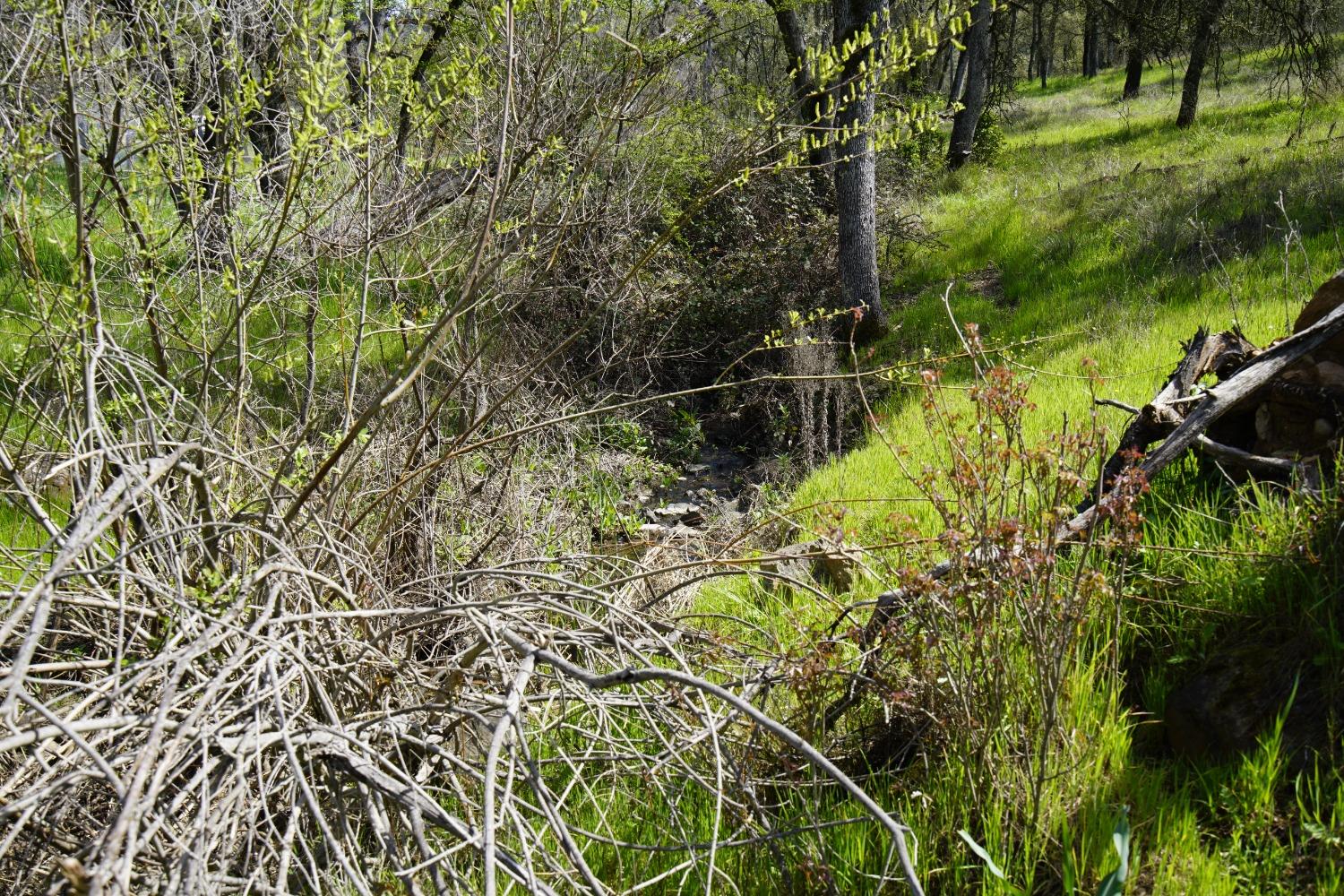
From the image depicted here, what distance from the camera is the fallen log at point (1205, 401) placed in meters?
3.22

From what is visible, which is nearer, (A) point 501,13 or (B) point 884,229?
(A) point 501,13

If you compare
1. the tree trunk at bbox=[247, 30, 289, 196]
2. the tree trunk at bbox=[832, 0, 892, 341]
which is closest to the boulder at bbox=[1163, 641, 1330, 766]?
the tree trunk at bbox=[247, 30, 289, 196]

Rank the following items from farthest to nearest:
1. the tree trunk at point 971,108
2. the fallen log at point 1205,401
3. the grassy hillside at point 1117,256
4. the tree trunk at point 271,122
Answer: the tree trunk at point 971,108
the grassy hillside at point 1117,256
the tree trunk at point 271,122
the fallen log at point 1205,401

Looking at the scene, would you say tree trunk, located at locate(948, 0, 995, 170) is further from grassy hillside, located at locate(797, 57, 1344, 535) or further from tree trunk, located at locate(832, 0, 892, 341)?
tree trunk, located at locate(832, 0, 892, 341)

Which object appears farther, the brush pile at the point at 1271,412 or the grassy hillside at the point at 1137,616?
the brush pile at the point at 1271,412

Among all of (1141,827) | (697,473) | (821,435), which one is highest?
(1141,827)

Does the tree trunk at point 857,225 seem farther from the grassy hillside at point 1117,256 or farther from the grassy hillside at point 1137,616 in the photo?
the grassy hillside at point 1137,616

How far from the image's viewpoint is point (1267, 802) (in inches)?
89.6

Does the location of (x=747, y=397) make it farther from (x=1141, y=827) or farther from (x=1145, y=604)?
(x=1141, y=827)

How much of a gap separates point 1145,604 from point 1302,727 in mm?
672

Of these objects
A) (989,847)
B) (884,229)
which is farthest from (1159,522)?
(884,229)

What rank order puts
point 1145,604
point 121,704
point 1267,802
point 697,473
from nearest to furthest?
point 121,704 → point 1267,802 → point 1145,604 → point 697,473

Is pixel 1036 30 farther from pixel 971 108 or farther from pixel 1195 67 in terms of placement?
pixel 971 108

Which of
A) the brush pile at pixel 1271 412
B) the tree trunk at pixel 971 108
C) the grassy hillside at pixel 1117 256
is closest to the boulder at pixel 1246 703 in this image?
the brush pile at pixel 1271 412
